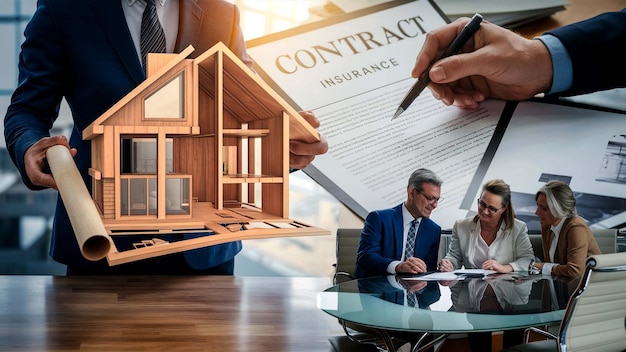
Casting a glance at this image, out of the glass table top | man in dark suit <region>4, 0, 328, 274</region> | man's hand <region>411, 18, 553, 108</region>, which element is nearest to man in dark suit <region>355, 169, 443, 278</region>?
the glass table top

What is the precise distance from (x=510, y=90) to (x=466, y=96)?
9.7 inches

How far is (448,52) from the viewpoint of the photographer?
3.43m

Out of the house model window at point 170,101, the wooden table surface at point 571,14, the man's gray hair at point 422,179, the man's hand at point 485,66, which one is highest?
the wooden table surface at point 571,14

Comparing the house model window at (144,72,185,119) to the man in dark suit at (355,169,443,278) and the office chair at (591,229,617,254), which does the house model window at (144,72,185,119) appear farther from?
the office chair at (591,229,617,254)

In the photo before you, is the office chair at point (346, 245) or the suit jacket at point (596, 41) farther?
the office chair at point (346, 245)

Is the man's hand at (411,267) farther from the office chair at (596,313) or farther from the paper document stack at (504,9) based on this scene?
the paper document stack at (504,9)

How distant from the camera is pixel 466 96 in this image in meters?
3.90

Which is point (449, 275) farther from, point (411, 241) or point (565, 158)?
point (565, 158)

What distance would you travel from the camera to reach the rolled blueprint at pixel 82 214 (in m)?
0.78

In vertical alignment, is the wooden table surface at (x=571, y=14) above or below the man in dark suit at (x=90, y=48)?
above

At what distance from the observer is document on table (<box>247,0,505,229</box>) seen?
13.0 feet

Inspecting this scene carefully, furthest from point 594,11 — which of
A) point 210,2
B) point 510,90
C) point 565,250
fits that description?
point 210,2

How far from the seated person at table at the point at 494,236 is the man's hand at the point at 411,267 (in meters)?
0.63

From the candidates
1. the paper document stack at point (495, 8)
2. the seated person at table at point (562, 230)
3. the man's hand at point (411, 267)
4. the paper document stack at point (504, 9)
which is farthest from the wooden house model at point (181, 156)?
the paper document stack at point (504, 9)
